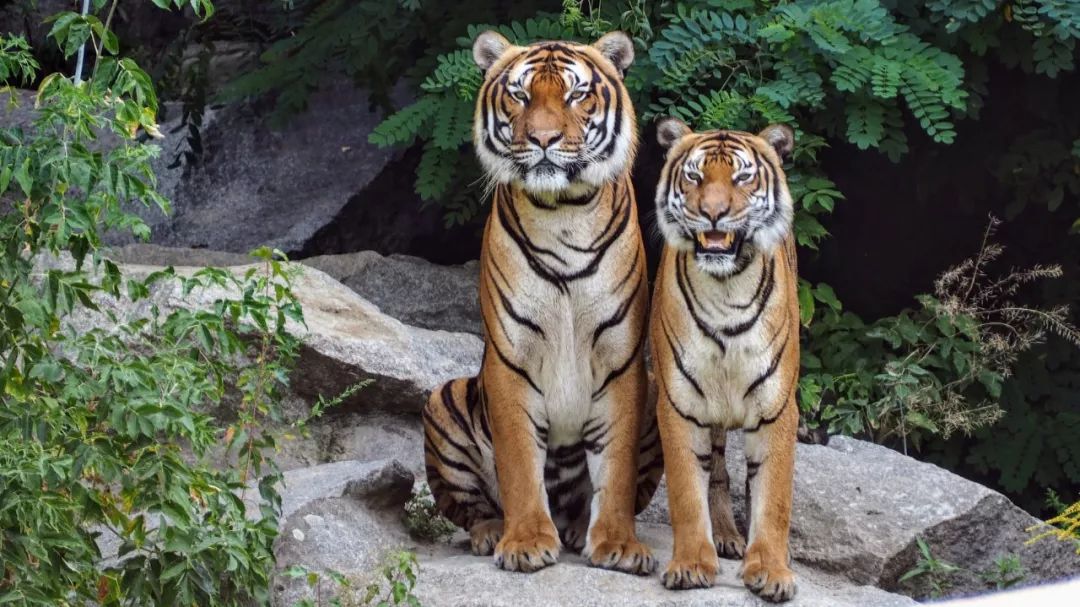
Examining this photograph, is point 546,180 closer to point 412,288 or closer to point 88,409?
point 88,409

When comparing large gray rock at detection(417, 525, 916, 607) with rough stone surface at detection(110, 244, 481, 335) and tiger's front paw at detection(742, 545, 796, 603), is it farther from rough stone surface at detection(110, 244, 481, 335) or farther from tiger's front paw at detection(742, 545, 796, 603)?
rough stone surface at detection(110, 244, 481, 335)

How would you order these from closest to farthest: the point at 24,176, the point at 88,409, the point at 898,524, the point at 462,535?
the point at 24,176 → the point at 88,409 → the point at 898,524 → the point at 462,535

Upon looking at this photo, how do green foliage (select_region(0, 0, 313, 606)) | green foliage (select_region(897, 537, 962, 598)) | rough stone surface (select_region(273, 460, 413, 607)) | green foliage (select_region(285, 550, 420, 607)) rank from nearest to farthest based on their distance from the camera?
green foliage (select_region(0, 0, 313, 606)) < green foliage (select_region(285, 550, 420, 607)) < rough stone surface (select_region(273, 460, 413, 607)) < green foliage (select_region(897, 537, 962, 598))

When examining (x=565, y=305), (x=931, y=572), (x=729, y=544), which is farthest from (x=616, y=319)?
(x=931, y=572)

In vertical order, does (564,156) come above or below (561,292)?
above

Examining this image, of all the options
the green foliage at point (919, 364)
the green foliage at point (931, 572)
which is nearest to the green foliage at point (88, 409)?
the green foliage at point (931, 572)

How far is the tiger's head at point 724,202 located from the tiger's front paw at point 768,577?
36.5 inches

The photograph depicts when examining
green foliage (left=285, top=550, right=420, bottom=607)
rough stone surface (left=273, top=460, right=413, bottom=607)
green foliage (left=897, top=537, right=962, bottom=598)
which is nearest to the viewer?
green foliage (left=285, top=550, right=420, bottom=607)

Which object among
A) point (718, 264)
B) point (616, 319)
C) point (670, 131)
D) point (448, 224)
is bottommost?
point (448, 224)

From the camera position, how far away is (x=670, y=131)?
498 centimetres

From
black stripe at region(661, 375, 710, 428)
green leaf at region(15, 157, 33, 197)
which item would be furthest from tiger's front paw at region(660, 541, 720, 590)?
green leaf at region(15, 157, 33, 197)

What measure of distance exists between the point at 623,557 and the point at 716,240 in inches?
43.4

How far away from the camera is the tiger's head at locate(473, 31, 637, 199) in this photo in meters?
4.87

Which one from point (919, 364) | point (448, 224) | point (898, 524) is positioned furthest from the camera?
point (448, 224)
